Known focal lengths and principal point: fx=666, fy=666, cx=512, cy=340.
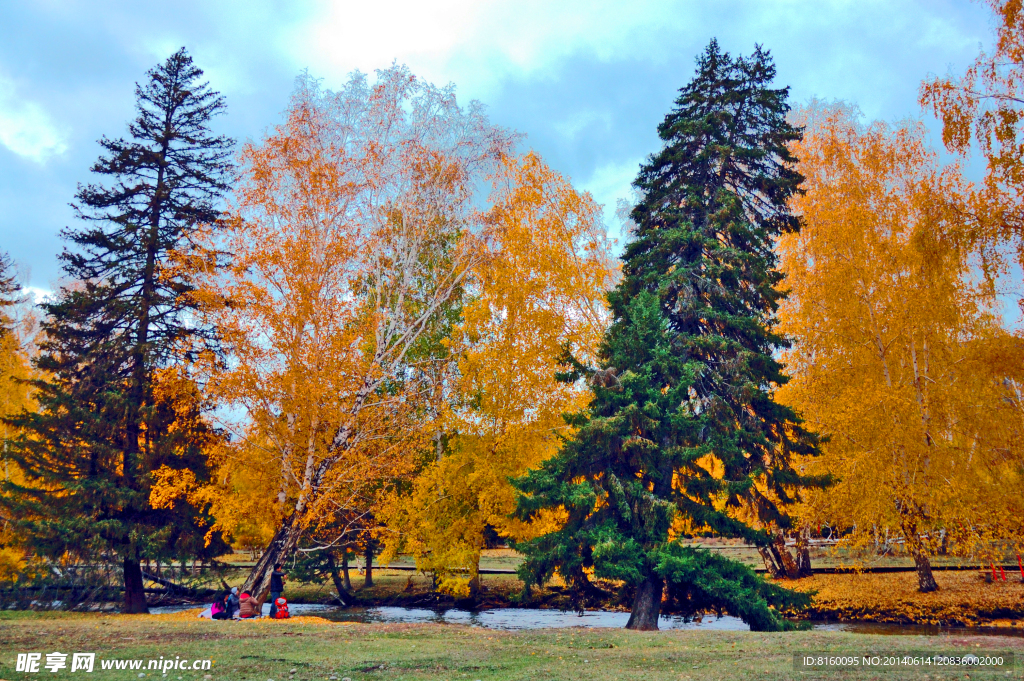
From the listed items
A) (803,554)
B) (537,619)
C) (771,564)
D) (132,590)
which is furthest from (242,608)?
(803,554)

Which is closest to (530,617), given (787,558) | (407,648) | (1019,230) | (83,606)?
(787,558)

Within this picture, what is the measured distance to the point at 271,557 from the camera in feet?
67.7

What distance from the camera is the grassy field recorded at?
949cm

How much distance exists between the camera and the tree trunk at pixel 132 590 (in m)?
22.9

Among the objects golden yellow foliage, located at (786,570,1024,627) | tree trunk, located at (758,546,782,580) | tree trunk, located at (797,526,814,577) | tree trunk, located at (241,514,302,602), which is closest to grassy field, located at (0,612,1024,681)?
tree trunk, located at (241,514,302,602)

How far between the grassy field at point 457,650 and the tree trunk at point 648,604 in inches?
66.8

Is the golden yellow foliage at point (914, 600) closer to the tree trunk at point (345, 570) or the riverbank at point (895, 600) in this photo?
the riverbank at point (895, 600)

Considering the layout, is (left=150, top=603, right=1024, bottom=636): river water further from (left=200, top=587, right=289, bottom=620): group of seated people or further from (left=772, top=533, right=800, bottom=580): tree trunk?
(left=772, top=533, right=800, bottom=580): tree trunk

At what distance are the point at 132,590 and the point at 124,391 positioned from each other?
692 centimetres

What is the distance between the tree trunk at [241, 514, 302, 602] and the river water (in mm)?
2613

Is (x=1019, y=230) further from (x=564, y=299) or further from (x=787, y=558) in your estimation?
(x=787, y=558)

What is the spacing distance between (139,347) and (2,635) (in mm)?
11548

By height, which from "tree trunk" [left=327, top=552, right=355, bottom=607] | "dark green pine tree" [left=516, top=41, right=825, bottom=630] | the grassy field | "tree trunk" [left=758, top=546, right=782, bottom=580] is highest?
"dark green pine tree" [left=516, top=41, right=825, bottom=630]

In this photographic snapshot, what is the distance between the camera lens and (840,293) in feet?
78.6
